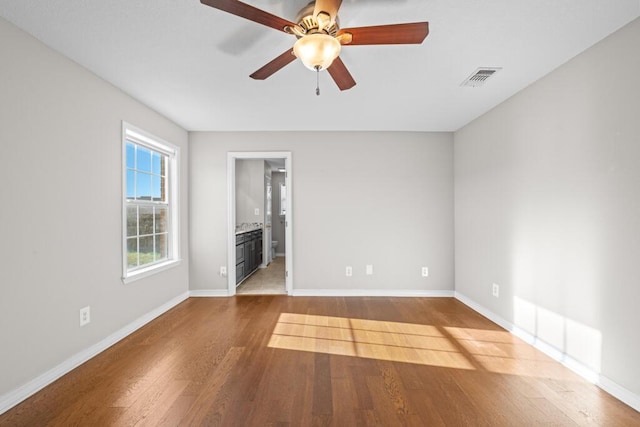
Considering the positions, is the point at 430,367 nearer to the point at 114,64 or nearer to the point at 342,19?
the point at 342,19

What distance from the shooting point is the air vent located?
2.50m

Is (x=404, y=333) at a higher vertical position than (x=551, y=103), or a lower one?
lower

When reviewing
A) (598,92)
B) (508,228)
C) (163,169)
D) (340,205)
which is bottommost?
(508,228)

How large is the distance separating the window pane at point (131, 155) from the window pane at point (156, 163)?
0.35 metres

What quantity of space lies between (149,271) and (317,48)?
298 cm

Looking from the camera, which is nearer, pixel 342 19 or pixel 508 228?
pixel 342 19

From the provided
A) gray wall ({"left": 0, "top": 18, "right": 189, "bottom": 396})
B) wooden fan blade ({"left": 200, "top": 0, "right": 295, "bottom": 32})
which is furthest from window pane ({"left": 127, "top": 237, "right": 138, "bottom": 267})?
wooden fan blade ({"left": 200, "top": 0, "right": 295, "bottom": 32})

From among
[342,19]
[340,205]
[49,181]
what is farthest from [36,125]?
[340,205]

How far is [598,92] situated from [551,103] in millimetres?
411

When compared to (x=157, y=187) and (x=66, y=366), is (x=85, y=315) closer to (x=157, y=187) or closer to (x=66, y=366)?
(x=66, y=366)

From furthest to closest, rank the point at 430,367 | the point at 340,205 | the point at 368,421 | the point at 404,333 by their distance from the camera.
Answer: the point at 340,205
the point at 404,333
the point at 430,367
the point at 368,421

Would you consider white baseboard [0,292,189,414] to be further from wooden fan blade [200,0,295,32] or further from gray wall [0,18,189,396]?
wooden fan blade [200,0,295,32]

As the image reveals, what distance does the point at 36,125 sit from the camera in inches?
81.4

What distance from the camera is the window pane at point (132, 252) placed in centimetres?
318
